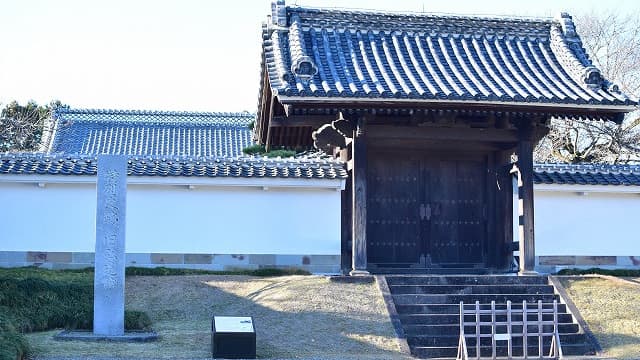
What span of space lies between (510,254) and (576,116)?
3250 mm

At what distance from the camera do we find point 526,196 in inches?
666

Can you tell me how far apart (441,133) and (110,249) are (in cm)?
681

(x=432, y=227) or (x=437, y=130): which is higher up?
(x=437, y=130)

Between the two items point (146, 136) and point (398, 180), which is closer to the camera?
point (398, 180)

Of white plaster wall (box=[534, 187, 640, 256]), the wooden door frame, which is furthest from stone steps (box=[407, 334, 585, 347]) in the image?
white plaster wall (box=[534, 187, 640, 256])

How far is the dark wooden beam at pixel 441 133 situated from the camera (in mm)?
16859

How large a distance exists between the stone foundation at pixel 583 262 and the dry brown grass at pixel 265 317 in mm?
5065

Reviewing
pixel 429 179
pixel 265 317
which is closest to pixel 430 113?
pixel 429 179

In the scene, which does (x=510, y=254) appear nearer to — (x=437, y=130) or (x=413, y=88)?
(x=437, y=130)

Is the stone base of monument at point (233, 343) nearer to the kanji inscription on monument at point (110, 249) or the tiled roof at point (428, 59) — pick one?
the kanji inscription on monument at point (110, 249)

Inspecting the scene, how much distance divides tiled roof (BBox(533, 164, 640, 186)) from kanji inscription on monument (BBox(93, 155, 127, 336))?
9.03 m

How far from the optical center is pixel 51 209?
18000mm

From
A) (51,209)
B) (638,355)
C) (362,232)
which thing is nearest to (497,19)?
(362,232)

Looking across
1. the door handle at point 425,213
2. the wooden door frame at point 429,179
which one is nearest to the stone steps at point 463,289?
the wooden door frame at point 429,179
